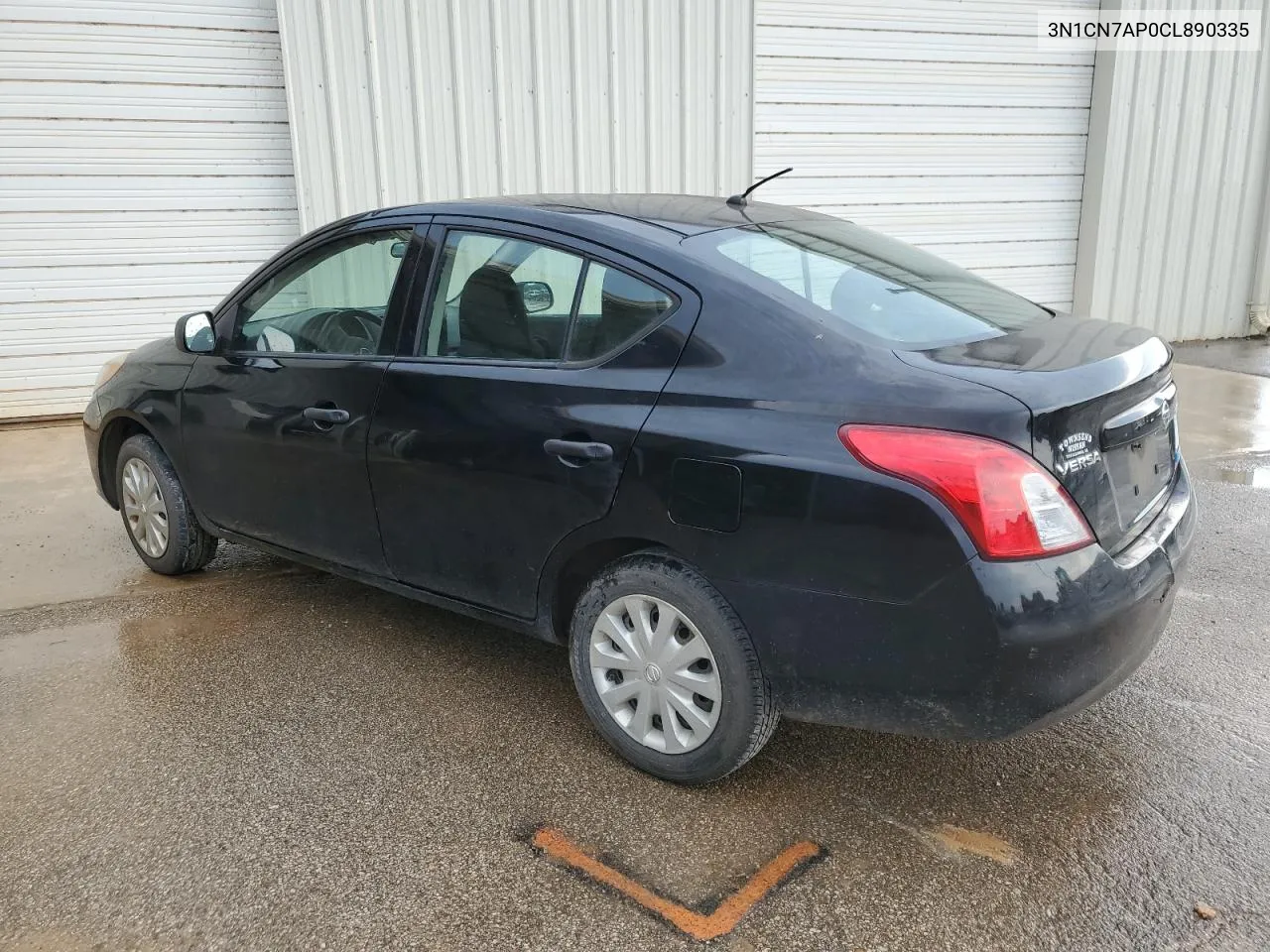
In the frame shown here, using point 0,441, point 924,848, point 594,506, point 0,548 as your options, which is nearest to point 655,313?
point 594,506

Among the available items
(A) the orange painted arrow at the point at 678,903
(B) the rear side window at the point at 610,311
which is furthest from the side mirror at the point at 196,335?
(A) the orange painted arrow at the point at 678,903

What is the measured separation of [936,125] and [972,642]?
789 centimetres

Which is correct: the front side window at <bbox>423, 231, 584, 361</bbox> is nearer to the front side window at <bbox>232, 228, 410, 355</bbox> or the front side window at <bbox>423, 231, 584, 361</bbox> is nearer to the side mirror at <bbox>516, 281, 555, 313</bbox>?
the side mirror at <bbox>516, 281, 555, 313</bbox>

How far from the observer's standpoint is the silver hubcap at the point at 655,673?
2621 millimetres

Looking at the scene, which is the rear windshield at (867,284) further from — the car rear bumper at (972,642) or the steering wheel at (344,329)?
the steering wheel at (344,329)

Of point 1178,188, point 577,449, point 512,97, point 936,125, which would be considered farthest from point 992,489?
point 1178,188

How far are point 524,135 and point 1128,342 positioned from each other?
5515mm

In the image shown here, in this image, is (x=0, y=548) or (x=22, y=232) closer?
(x=0, y=548)

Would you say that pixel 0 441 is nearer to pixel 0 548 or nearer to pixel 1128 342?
pixel 0 548

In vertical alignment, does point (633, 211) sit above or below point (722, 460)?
above

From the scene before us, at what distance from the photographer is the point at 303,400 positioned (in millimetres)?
3490

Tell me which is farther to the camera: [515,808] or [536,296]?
[536,296]

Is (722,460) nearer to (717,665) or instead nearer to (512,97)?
(717,665)

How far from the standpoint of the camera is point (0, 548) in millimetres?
4906
